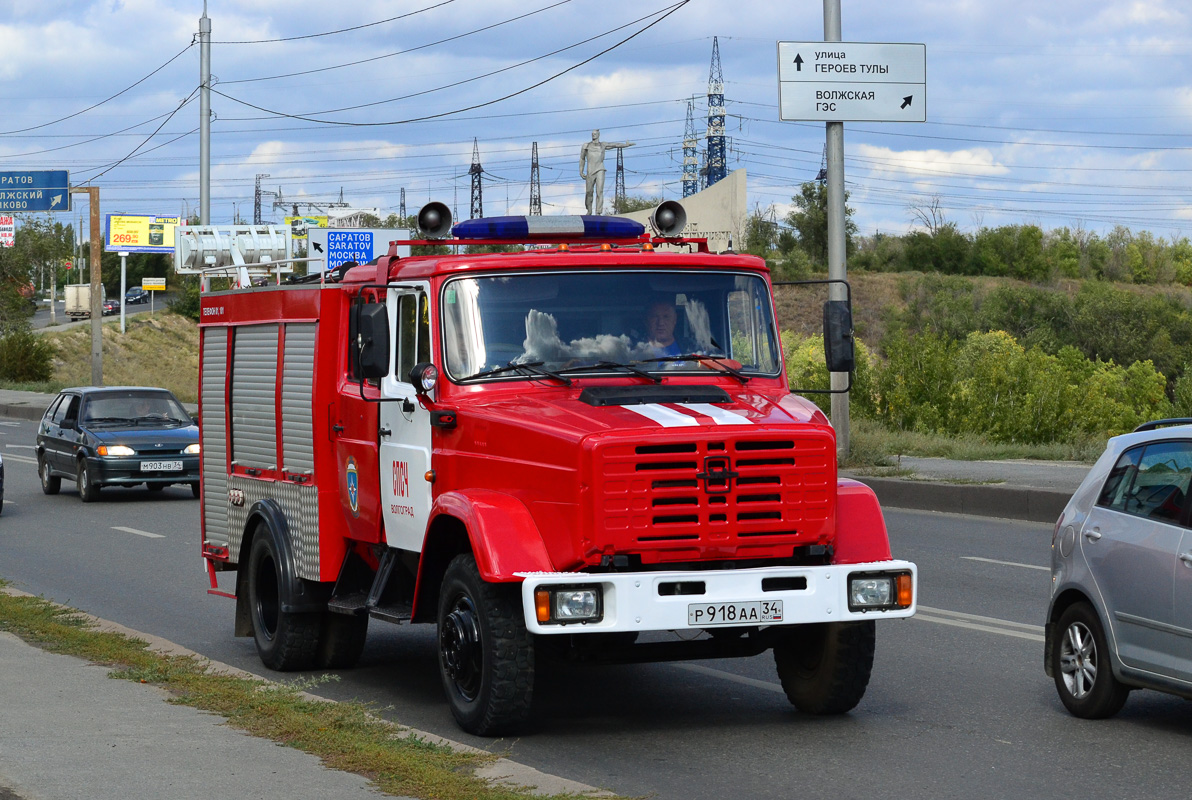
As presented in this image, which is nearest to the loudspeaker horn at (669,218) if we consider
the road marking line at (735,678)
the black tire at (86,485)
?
the road marking line at (735,678)

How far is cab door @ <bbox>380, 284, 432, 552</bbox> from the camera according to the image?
757cm

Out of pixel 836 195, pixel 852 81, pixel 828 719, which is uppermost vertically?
pixel 852 81

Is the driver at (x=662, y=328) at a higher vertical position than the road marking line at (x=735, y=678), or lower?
higher

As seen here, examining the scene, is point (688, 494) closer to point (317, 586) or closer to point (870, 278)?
point (317, 586)

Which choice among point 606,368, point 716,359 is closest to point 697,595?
point 606,368

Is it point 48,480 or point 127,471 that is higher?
point 127,471

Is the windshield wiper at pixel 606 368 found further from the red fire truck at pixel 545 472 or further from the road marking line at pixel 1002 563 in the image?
the road marking line at pixel 1002 563

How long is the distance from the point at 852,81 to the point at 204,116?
23388 millimetres

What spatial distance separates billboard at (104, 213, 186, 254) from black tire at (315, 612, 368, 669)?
7922 centimetres

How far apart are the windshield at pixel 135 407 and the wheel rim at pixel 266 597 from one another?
13356mm

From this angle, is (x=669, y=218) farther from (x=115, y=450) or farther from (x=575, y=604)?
(x=115, y=450)

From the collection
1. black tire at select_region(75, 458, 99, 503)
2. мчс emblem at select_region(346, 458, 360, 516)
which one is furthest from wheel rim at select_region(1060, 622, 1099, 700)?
black tire at select_region(75, 458, 99, 503)

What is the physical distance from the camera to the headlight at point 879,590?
22.1ft

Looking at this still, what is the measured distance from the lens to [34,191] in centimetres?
5109
